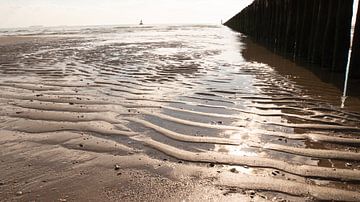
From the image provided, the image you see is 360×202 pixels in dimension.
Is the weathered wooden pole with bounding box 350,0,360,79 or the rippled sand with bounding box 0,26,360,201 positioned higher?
the weathered wooden pole with bounding box 350,0,360,79

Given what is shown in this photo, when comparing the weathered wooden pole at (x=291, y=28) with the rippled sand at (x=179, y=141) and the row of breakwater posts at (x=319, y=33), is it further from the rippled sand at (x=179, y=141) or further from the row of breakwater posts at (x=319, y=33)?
the rippled sand at (x=179, y=141)

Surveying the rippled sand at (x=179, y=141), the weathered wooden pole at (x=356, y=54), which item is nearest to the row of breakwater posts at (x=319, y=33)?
the weathered wooden pole at (x=356, y=54)

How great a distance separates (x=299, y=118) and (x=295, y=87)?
249cm

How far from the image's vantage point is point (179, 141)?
4.71m

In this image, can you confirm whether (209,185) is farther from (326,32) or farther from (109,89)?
(326,32)

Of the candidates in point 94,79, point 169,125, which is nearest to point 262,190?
point 169,125

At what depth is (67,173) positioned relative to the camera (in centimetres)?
383

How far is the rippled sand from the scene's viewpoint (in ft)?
11.4

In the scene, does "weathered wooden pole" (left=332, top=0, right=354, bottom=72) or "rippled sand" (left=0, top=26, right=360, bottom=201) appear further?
"weathered wooden pole" (left=332, top=0, right=354, bottom=72)

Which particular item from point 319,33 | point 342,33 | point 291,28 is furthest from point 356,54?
point 291,28

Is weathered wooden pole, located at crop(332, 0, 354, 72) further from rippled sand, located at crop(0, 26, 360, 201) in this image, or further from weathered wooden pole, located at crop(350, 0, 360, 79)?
rippled sand, located at crop(0, 26, 360, 201)

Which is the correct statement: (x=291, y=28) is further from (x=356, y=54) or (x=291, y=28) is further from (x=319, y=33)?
(x=356, y=54)

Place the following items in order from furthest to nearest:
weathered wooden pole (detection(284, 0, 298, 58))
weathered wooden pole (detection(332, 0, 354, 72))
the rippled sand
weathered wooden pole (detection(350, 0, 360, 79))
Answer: weathered wooden pole (detection(284, 0, 298, 58))
weathered wooden pole (detection(332, 0, 354, 72))
weathered wooden pole (detection(350, 0, 360, 79))
the rippled sand

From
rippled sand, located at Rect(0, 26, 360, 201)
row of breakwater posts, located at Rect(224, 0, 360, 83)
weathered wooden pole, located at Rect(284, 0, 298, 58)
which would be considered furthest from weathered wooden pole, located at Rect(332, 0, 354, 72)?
weathered wooden pole, located at Rect(284, 0, 298, 58)
